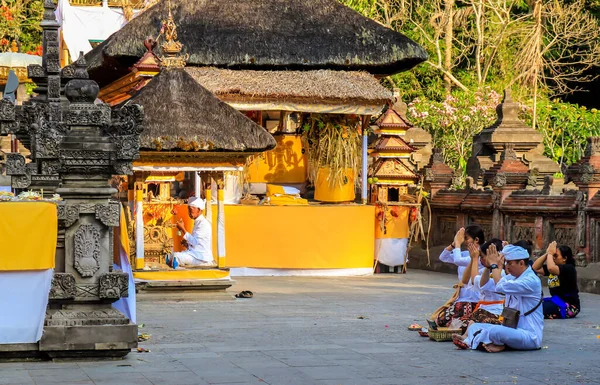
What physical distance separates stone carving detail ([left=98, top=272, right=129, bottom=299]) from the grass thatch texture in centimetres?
1192

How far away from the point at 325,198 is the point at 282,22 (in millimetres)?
3519

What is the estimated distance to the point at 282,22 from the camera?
23.3 metres

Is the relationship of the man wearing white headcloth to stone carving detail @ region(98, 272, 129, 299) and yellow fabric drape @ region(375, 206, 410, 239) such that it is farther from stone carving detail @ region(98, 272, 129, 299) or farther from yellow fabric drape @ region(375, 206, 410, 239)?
yellow fabric drape @ region(375, 206, 410, 239)

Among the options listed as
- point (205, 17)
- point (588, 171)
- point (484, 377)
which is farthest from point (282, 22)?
point (484, 377)

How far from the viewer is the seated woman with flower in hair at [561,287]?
14633 millimetres

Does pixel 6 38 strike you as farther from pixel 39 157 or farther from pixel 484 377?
pixel 484 377

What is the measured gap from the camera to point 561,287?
48.6 feet

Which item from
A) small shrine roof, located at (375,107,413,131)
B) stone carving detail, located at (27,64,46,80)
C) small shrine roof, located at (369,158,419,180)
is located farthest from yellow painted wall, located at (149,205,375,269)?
stone carving detail, located at (27,64,46,80)

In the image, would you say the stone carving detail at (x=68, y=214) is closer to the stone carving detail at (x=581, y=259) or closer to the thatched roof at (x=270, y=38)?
the stone carving detail at (x=581, y=259)

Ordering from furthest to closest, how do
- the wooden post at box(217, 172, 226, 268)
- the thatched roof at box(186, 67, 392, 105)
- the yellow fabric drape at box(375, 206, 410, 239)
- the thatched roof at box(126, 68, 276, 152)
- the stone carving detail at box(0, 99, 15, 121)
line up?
the yellow fabric drape at box(375, 206, 410, 239)
the thatched roof at box(186, 67, 392, 105)
the wooden post at box(217, 172, 226, 268)
the thatched roof at box(126, 68, 276, 152)
the stone carving detail at box(0, 99, 15, 121)

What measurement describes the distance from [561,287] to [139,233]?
604 cm

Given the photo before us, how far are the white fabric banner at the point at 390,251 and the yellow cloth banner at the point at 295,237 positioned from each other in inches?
14.7

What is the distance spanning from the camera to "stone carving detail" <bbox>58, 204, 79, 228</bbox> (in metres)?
10.7

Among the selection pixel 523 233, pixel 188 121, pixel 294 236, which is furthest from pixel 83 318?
pixel 294 236
